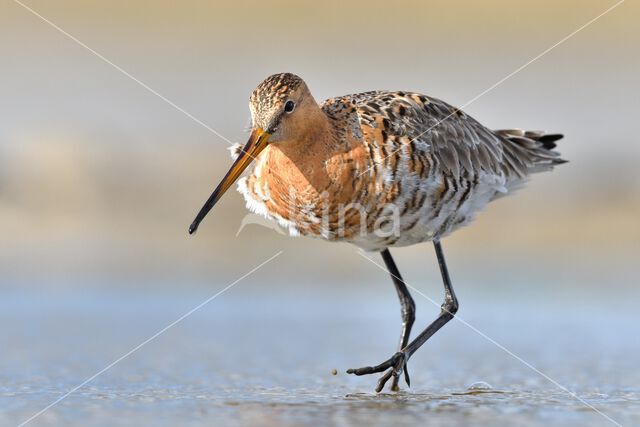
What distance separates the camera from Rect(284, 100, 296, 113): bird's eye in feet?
24.1

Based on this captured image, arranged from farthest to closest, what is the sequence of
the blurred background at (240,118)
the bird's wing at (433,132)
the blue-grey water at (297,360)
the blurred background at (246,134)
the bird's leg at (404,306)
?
the blurred background at (240,118)
the blurred background at (246,134)
the bird's leg at (404,306)
the bird's wing at (433,132)
the blue-grey water at (297,360)

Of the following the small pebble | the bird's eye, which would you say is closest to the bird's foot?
the small pebble

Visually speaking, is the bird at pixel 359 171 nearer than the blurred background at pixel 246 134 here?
Yes

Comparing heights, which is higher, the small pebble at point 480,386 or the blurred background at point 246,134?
the blurred background at point 246,134

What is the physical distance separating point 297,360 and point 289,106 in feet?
7.52

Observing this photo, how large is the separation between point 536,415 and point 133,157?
887 centimetres

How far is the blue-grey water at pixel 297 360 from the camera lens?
6.60m

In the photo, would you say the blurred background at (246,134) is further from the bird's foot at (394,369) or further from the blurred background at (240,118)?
the bird's foot at (394,369)

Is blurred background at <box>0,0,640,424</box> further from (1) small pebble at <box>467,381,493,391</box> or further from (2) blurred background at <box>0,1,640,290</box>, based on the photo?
(1) small pebble at <box>467,381,493,391</box>

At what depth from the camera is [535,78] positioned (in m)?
17.4

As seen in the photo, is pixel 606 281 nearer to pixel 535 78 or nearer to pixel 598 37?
pixel 535 78

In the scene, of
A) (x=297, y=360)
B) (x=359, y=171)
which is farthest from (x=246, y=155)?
(x=297, y=360)

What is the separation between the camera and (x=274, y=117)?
7.30 m

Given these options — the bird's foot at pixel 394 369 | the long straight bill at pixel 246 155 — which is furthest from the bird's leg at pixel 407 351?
the long straight bill at pixel 246 155
